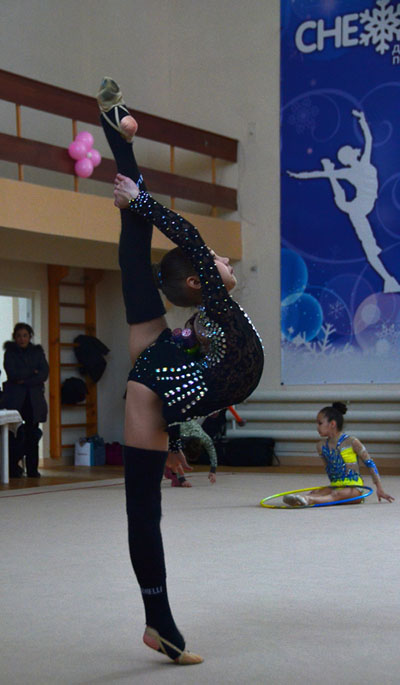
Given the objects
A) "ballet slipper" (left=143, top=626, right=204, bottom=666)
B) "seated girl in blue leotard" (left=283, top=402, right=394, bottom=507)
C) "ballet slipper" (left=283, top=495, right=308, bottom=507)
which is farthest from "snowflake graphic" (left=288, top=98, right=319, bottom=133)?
"ballet slipper" (left=143, top=626, right=204, bottom=666)

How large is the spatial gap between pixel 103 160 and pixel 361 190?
8.94 feet

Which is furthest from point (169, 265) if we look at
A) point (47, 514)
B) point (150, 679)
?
point (47, 514)

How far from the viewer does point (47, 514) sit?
5.59m

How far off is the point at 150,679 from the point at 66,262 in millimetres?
7273

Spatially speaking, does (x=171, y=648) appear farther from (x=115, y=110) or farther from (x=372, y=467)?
(x=372, y=467)

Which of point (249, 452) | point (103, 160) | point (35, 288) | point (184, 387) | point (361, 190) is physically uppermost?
Answer: point (103, 160)

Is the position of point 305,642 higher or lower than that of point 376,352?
lower

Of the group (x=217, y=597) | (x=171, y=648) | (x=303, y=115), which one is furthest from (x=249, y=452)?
(x=171, y=648)

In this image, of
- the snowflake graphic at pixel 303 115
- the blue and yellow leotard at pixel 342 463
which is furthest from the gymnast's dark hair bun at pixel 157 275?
the snowflake graphic at pixel 303 115

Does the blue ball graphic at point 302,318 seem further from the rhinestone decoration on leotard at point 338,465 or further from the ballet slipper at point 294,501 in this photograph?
the ballet slipper at point 294,501

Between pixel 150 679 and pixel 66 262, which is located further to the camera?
pixel 66 262

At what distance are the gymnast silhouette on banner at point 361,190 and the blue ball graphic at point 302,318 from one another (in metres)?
0.75

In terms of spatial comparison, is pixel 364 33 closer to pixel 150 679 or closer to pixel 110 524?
pixel 110 524

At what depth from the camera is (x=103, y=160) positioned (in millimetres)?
8281
